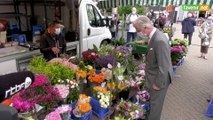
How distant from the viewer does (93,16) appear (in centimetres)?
601

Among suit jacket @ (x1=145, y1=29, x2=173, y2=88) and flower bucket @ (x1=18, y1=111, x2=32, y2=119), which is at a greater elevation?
suit jacket @ (x1=145, y1=29, x2=173, y2=88)

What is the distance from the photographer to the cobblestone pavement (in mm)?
3906

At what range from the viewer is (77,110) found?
6.66ft

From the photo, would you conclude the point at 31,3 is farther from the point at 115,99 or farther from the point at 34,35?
the point at 115,99

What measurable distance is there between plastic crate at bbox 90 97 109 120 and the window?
3.79m

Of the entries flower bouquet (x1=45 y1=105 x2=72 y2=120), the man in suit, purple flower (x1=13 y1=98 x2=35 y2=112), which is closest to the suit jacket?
the man in suit

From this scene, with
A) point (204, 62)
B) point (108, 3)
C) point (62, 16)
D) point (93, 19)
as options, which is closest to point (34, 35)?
point (62, 16)

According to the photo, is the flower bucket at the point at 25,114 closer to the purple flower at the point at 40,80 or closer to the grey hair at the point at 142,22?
the purple flower at the point at 40,80

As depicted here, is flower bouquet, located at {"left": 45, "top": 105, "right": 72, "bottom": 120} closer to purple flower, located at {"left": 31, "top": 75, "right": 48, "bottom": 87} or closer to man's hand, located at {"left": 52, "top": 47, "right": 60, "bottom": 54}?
purple flower, located at {"left": 31, "top": 75, "right": 48, "bottom": 87}

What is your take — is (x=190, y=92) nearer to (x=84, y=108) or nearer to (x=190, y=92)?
(x=190, y=92)

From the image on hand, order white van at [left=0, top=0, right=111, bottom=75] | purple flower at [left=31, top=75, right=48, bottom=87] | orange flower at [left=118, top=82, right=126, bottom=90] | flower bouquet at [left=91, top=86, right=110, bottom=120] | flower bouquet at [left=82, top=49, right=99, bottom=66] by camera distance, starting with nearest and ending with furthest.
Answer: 1. purple flower at [left=31, top=75, right=48, bottom=87]
2. flower bouquet at [left=91, top=86, right=110, bottom=120]
3. orange flower at [left=118, top=82, right=126, bottom=90]
4. flower bouquet at [left=82, top=49, right=99, bottom=66]
5. white van at [left=0, top=0, right=111, bottom=75]

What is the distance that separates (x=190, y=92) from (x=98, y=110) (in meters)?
3.43

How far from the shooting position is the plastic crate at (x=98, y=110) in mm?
2363

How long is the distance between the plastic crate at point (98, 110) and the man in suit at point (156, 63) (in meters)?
0.83
